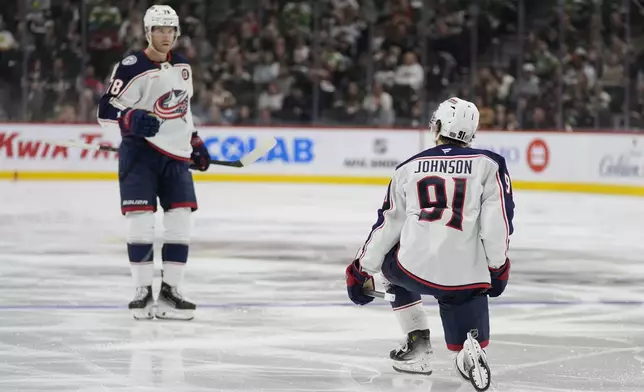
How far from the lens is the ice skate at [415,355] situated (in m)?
4.46

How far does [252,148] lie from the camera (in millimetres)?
15016

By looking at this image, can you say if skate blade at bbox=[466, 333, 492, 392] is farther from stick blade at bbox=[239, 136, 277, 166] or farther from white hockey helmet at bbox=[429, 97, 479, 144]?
stick blade at bbox=[239, 136, 277, 166]

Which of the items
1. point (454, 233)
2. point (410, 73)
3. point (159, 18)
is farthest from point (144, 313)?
point (410, 73)

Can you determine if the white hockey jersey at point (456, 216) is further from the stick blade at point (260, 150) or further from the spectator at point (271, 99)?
the spectator at point (271, 99)

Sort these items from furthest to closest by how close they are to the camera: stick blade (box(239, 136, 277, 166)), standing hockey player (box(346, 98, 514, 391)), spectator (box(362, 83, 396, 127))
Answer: spectator (box(362, 83, 396, 127)) < stick blade (box(239, 136, 277, 166)) < standing hockey player (box(346, 98, 514, 391))

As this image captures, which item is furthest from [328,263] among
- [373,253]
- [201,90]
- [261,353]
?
[201,90]

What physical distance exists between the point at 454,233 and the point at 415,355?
62 centimetres

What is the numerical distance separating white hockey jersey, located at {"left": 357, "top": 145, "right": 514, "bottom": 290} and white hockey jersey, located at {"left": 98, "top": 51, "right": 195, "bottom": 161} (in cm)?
199

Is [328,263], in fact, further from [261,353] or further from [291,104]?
[291,104]

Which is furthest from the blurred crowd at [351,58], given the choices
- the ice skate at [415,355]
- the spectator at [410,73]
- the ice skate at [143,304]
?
the ice skate at [415,355]

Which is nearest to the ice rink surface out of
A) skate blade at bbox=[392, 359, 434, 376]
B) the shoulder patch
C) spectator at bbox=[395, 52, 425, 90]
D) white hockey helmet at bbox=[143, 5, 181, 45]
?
skate blade at bbox=[392, 359, 434, 376]

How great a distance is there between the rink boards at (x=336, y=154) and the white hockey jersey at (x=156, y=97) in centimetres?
852

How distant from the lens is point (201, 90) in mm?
15805

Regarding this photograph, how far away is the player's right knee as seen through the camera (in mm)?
5785
